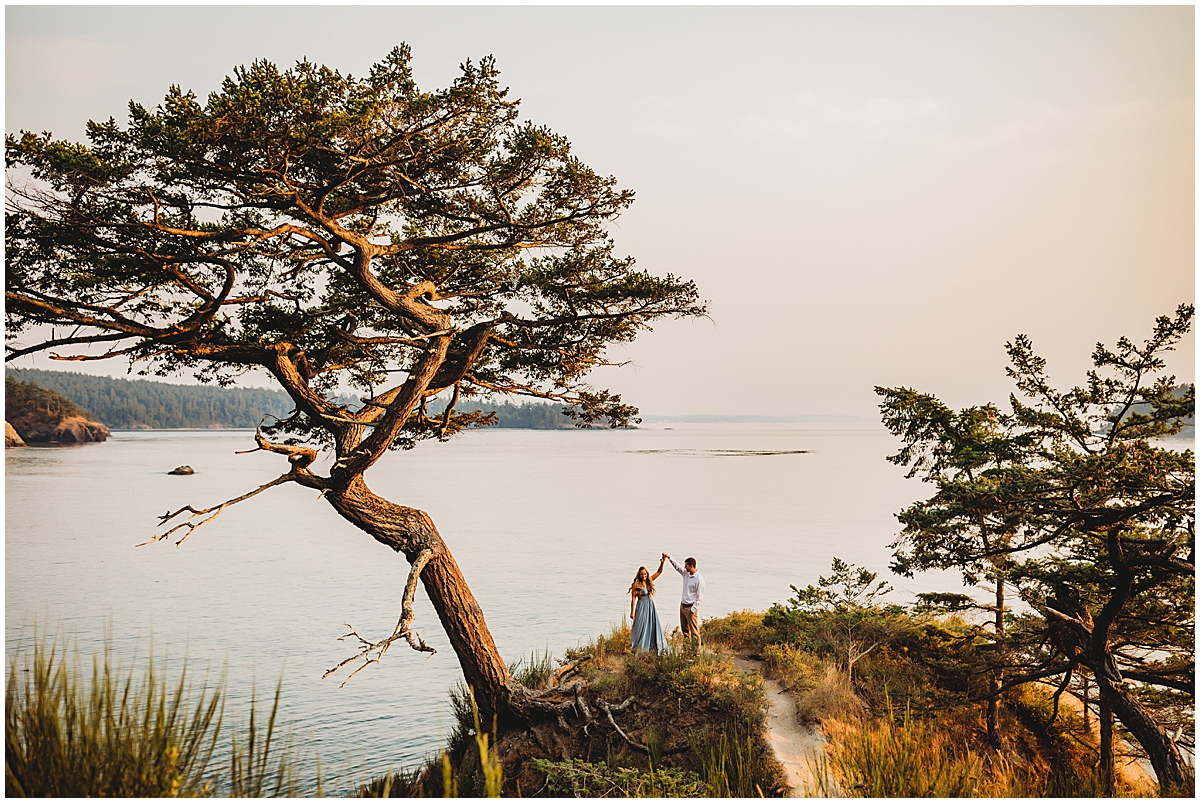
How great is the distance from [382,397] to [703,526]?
20.1 m

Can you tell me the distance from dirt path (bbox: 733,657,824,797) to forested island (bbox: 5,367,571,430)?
65.0 ft

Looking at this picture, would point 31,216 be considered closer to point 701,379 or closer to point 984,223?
point 984,223

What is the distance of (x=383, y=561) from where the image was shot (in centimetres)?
2756

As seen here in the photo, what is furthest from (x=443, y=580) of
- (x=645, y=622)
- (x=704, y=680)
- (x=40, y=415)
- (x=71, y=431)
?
(x=71, y=431)

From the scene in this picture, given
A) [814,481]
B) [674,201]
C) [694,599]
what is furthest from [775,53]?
[814,481]

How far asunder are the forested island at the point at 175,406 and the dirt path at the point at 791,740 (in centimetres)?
1981

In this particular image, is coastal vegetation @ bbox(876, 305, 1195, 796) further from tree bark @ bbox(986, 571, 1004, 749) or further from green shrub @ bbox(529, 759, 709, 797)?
green shrub @ bbox(529, 759, 709, 797)

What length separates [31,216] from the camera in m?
5.43

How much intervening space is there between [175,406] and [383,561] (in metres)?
14.2

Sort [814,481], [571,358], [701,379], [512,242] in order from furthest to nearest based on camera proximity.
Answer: [814,481], [701,379], [571,358], [512,242]

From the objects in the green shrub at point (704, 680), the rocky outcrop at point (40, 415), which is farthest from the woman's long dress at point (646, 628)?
the rocky outcrop at point (40, 415)

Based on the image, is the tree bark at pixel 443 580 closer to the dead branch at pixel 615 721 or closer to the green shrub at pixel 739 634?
the dead branch at pixel 615 721

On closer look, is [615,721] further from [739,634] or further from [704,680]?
[739,634]

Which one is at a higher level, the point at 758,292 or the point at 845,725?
the point at 758,292
